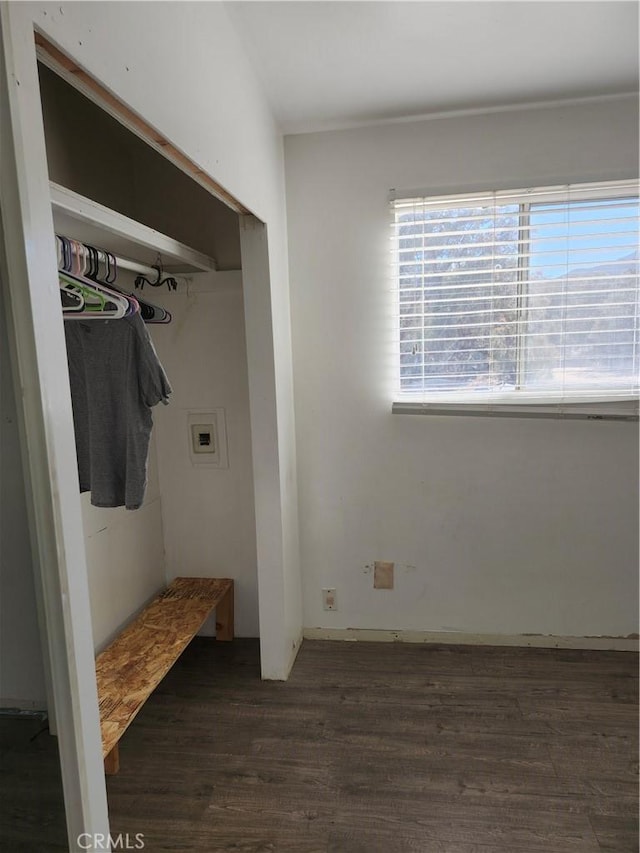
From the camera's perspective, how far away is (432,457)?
8.42ft

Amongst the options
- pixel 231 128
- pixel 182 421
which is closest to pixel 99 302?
pixel 231 128

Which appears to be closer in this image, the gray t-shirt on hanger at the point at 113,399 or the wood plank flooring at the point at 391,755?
the wood plank flooring at the point at 391,755

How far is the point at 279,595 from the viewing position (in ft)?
7.78

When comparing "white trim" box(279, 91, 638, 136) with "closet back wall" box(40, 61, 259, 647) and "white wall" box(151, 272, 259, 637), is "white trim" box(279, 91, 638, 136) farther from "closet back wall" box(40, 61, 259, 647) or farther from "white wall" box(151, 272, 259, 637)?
"white wall" box(151, 272, 259, 637)

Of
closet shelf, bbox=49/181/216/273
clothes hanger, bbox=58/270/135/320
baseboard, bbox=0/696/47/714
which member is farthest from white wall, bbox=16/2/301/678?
baseboard, bbox=0/696/47/714

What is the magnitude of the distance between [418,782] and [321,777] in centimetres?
34

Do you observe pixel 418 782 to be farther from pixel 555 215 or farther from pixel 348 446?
pixel 555 215

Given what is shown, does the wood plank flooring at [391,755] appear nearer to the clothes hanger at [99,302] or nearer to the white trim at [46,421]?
the white trim at [46,421]

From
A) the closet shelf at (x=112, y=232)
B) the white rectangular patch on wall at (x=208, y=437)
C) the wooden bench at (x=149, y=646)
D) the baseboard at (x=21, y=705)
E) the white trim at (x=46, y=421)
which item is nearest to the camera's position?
the white trim at (x=46, y=421)

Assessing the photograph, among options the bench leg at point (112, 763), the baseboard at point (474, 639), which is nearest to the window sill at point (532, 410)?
the baseboard at point (474, 639)

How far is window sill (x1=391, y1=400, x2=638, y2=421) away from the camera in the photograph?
7.70 feet

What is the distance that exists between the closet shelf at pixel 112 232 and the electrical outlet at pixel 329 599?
1758mm

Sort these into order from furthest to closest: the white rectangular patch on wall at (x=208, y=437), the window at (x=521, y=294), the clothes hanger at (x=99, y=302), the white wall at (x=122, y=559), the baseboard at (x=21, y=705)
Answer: the white rectangular patch on wall at (x=208, y=437), the window at (x=521, y=294), the white wall at (x=122, y=559), the clothes hanger at (x=99, y=302), the baseboard at (x=21, y=705)

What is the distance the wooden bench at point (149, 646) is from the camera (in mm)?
1770
